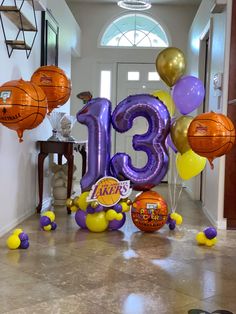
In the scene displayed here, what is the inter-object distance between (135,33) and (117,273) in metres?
5.90

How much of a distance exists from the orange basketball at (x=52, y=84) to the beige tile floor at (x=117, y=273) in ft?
3.65

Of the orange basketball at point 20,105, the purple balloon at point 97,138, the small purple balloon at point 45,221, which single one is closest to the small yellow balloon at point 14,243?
the small purple balloon at point 45,221

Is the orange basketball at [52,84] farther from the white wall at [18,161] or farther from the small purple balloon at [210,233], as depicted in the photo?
the small purple balloon at [210,233]

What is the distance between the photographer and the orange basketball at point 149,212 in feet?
12.8

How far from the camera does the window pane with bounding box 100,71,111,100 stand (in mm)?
7977

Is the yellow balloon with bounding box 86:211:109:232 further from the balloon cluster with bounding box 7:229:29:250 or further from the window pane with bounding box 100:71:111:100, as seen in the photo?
the window pane with bounding box 100:71:111:100

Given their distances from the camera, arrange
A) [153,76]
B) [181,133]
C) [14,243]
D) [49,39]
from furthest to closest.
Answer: [153,76] < [49,39] < [181,133] < [14,243]

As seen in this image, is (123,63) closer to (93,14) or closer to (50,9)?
(93,14)

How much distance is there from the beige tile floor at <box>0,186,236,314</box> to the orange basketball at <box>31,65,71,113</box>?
111cm

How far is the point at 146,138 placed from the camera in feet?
13.1

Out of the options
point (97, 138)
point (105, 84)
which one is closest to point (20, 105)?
point (97, 138)

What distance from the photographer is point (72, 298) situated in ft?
7.80

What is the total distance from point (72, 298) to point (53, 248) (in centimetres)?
106

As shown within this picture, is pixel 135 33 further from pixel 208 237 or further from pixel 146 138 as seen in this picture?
pixel 208 237
